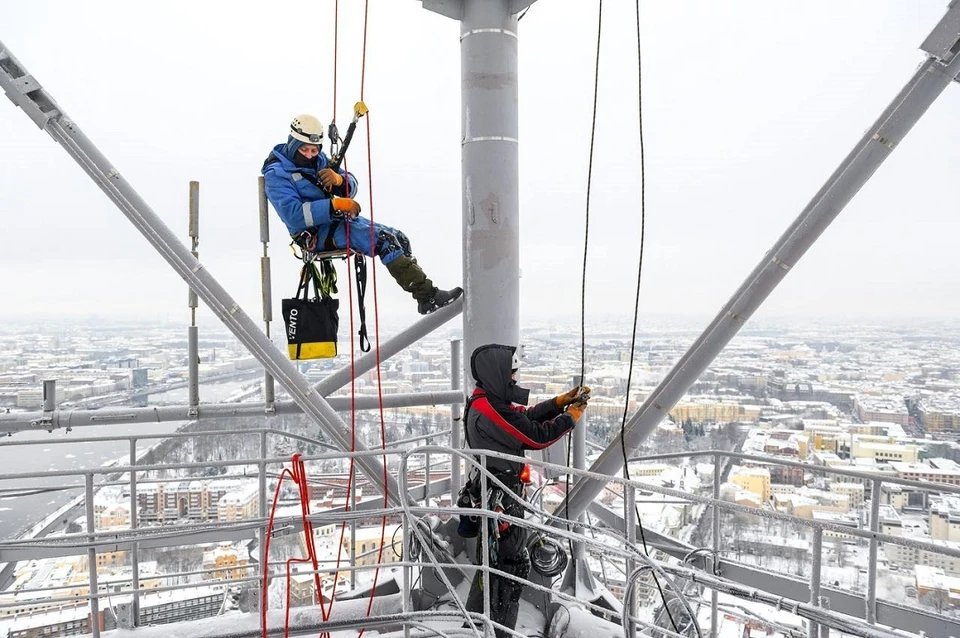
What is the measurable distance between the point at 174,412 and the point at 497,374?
3104 millimetres

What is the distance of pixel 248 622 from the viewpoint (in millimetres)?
4375

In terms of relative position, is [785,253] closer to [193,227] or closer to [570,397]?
[570,397]

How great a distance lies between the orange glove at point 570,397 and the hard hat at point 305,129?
270 cm

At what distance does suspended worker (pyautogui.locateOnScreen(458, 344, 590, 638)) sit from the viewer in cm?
420

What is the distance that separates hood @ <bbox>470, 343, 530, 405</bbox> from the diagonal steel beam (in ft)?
3.64

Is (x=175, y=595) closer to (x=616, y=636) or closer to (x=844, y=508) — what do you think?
(x=616, y=636)

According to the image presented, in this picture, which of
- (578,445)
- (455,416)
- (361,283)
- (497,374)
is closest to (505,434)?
(497,374)

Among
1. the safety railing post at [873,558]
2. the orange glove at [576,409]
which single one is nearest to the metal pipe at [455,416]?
the orange glove at [576,409]

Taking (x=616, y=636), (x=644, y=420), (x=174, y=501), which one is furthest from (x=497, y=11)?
(x=174, y=501)

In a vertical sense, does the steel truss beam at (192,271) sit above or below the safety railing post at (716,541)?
above

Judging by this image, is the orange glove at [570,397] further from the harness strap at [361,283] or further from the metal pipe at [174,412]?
the harness strap at [361,283]

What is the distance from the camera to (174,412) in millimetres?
5473

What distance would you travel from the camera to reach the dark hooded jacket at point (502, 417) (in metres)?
4.19

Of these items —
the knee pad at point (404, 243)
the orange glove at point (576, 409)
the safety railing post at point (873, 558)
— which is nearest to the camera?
the safety railing post at point (873, 558)
